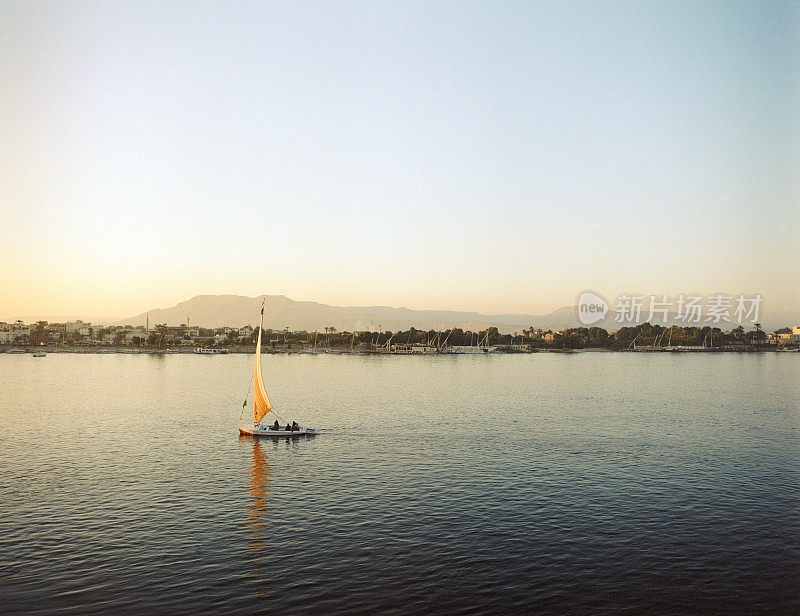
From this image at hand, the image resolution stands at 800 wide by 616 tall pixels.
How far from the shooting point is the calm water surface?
3344 centimetres

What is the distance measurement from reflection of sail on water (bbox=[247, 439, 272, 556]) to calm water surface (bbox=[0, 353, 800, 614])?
0.26 metres

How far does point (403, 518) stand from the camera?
45906 mm

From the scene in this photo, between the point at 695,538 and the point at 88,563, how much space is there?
39.1 meters

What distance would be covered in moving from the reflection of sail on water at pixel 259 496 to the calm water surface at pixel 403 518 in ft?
0.87

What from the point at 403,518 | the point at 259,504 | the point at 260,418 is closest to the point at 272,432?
the point at 260,418

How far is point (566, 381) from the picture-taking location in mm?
196250

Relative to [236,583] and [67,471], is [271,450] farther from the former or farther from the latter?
[236,583]

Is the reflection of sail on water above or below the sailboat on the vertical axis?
below

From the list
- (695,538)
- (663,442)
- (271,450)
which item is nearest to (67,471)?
(271,450)

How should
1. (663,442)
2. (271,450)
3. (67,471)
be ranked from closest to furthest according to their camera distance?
(67,471) → (271,450) → (663,442)

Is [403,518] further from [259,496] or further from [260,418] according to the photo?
[260,418]

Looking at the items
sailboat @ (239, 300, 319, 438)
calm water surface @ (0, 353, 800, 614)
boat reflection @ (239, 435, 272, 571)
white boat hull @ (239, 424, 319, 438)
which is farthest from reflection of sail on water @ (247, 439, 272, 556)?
sailboat @ (239, 300, 319, 438)

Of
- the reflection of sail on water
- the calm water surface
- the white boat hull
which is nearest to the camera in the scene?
the calm water surface

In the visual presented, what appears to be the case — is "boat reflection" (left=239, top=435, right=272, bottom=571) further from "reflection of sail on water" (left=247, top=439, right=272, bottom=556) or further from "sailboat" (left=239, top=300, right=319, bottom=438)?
"sailboat" (left=239, top=300, right=319, bottom=438)
